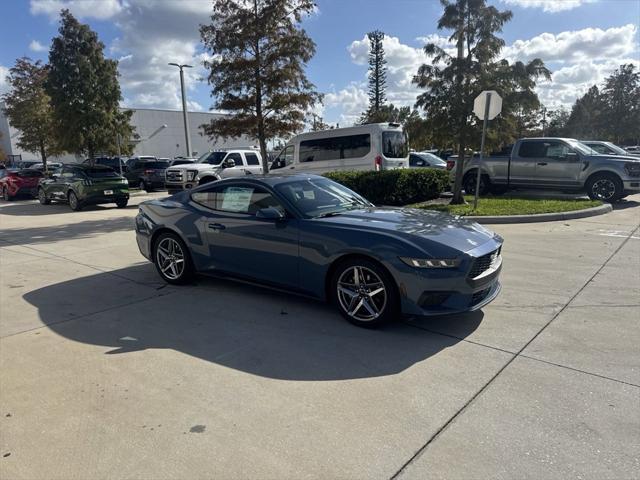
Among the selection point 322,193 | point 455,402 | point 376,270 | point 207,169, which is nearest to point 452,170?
point 207,169

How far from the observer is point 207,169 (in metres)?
18.0

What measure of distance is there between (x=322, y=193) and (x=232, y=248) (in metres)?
1.22

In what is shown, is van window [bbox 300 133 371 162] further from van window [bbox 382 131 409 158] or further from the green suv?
the green suv

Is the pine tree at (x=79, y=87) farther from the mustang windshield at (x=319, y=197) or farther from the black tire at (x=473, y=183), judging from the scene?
the mustang windshield at (x=319, y=197)

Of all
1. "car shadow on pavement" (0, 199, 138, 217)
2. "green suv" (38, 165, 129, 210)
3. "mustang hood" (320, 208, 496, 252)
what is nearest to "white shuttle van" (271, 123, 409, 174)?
"green suv" (38, 165, 129, 210)

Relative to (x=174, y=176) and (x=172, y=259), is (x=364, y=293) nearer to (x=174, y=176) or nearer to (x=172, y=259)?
(x=172, y=259)

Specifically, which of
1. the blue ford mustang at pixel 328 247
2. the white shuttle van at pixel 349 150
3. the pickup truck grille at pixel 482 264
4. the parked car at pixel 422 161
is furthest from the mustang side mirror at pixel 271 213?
the parked car at pixel 422 161

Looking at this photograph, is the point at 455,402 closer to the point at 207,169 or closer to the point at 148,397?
the point at 148,397

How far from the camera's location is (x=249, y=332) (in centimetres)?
449

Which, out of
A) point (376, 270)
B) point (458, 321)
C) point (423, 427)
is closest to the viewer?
point (423, 427)

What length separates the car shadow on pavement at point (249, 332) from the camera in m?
3.82

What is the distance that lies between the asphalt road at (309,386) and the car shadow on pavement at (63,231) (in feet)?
15.6

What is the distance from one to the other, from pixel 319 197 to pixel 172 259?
7.15 ft

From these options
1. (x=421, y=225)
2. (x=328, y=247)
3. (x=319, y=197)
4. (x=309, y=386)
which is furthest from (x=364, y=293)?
(x=319, y=197)
